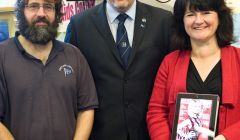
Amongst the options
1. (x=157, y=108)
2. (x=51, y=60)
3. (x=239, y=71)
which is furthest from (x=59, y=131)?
(x=239, y=71)

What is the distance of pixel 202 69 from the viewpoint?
1.91 meters

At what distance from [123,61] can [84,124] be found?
0.44 metres

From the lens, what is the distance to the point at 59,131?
1.91 m

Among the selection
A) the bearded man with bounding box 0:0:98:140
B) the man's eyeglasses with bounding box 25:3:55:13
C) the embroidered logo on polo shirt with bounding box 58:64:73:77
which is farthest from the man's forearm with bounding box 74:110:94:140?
the man's eyeglasses with bounding box 25:3:55:13

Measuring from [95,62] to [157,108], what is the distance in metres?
0.48

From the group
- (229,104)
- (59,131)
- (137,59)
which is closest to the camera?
(229,104)

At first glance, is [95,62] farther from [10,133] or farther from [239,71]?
[239,71]

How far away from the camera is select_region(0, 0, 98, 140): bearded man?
185cm

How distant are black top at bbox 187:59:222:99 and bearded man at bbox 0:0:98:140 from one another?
0.57m

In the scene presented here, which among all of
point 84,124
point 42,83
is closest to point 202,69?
point 84,124

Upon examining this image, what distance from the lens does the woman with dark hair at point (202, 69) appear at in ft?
5.92

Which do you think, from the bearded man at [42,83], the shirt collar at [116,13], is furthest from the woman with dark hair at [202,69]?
the bearded man at [42,83]

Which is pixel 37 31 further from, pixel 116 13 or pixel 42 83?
pixel 116 13

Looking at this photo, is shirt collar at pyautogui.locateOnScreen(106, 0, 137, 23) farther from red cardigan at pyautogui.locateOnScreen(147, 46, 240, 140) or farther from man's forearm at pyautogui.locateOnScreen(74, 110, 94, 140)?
man's forearm at pyautogui.locateOnScreen(74, 110, 94, 140)
